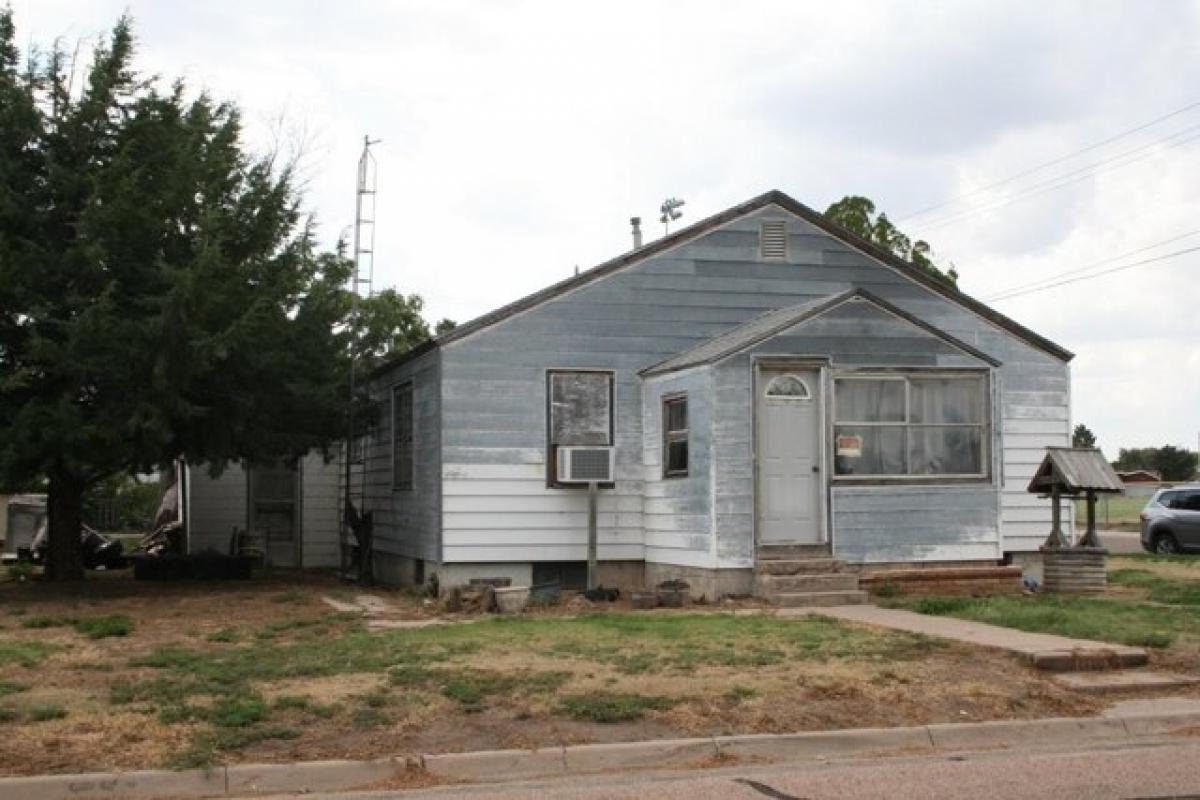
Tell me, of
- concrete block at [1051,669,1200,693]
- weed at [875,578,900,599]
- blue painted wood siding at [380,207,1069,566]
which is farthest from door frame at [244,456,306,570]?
concrete block at [1051,669,1200,693]

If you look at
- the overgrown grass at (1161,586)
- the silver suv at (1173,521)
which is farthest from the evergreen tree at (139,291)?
the silver suv at (1173,521)

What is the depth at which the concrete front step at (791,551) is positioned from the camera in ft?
53.7

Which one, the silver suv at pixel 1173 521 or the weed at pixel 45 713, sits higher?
the silver suv at pixel 1173 521

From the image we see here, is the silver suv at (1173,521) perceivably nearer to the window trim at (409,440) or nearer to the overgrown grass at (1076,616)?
the overgrown grass at (1076,616)

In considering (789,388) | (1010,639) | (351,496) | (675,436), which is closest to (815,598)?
(789,388)

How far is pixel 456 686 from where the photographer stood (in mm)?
9789

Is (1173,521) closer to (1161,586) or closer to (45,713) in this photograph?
(1161,586)

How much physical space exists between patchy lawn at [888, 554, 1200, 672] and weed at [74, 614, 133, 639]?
8.47 metres

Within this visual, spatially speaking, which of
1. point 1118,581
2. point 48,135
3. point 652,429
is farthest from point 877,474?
point 48,135

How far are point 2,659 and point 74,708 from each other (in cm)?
268

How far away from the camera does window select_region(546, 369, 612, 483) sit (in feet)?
59.1

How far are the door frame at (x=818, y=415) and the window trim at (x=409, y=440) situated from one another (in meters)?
5.26

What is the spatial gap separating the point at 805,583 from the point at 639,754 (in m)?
7.82

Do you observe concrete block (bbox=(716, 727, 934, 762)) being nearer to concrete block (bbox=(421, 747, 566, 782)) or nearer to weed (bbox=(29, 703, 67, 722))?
concrete block (bbox=(421, 747, 566, 782))
